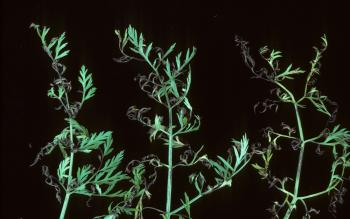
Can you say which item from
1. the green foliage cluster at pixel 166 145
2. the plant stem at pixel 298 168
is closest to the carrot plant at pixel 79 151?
the green foliage cluster at pixel 166 145

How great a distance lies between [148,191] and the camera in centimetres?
227

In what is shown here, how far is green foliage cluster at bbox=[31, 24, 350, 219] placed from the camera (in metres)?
2.19

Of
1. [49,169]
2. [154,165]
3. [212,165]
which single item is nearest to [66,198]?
[49,169]

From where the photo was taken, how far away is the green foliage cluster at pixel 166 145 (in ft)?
7.18

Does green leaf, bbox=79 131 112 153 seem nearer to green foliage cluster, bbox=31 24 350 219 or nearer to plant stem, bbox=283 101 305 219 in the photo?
green foliage cluster, bbox=31 24 350 219

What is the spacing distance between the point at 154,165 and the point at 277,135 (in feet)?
1.76

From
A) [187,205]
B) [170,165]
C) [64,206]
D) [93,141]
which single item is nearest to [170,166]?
[170,165]

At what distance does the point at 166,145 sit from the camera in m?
2.38

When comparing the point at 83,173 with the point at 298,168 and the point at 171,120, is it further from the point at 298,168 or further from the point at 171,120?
the point at 298,168

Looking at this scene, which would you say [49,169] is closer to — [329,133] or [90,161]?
[90,161]

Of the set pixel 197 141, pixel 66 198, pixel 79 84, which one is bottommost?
Answer: pixel 66 198

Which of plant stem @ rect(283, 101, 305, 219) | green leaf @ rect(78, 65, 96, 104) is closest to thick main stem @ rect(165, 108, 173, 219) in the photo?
green leaf @ rect(78, 65, 96, 104)

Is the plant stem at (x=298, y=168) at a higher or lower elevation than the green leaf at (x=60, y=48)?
lower

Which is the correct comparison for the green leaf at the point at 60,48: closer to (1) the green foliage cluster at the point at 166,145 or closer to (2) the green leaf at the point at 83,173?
(1) the green foliage cluster at the point at 166,145
